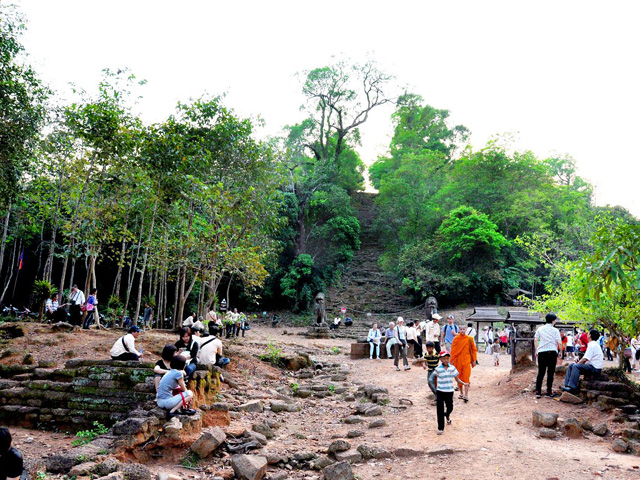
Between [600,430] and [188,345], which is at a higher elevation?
[188,345]

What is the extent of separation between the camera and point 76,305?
14641 mm

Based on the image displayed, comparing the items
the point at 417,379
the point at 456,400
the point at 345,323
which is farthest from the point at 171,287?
the point at 456,400

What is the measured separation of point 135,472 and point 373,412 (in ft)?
15.9

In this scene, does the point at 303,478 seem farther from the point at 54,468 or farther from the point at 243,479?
the point at 54,468

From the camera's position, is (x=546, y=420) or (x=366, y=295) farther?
(x=366, y=295)

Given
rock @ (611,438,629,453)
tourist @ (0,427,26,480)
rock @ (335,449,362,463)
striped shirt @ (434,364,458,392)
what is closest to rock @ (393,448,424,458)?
rock @ (335,449,362,463)

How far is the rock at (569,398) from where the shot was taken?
8108 millimetres

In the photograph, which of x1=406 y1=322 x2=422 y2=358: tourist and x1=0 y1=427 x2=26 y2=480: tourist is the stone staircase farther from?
x1=0 y1=427 x2=26 y2=480: tourist

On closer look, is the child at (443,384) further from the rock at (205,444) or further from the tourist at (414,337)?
the tourist at (414,337)

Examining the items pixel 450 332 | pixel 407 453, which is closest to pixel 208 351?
pixel 407 453

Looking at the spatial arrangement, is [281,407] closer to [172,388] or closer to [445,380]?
[172,388]

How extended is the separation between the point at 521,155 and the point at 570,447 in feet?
95.7

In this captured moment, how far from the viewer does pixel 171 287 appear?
2944 centimetres

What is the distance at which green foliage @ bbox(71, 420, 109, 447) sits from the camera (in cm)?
631
